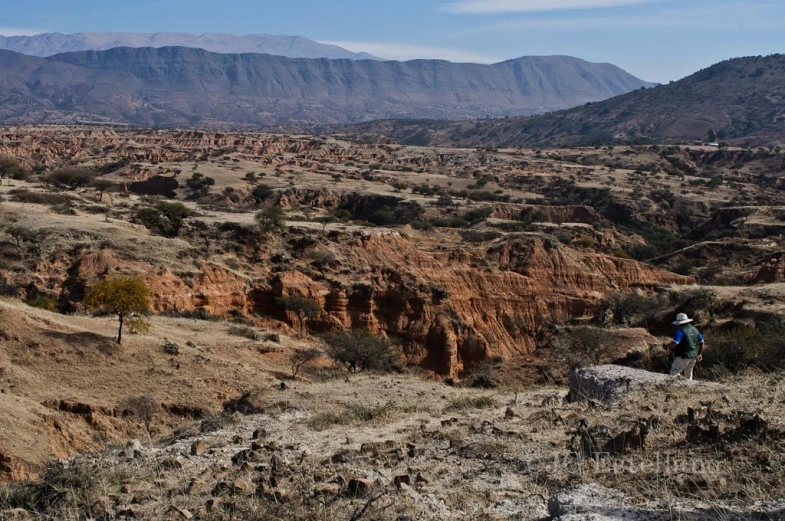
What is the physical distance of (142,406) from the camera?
15250 millimetres

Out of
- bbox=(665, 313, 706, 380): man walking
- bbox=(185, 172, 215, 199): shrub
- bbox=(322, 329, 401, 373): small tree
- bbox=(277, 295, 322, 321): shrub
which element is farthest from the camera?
bbox=(185, 172, 215, 199): shrub

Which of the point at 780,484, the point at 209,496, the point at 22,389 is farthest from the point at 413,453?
the point at 22,389

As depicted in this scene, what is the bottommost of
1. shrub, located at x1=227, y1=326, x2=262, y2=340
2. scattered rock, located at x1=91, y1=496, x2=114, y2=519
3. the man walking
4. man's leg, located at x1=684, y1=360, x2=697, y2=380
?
shrub, located at x1=227, y1=326, x2=262, y2=340

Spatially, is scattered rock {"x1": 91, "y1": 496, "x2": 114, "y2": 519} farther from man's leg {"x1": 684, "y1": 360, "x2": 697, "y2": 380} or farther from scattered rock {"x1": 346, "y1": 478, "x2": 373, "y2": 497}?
man's leg {"x1": 684, "y1": 360, "x2": 697, "y2": 380}

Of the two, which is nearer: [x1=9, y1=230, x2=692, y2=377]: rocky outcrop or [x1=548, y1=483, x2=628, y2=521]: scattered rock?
[x1=548, y1=483, x2=628, y2=521]: scattered rock

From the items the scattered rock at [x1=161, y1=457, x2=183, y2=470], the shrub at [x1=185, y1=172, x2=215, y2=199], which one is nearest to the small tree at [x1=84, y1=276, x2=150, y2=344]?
the scattered rock at [x1=161, y1=457, x2=183, y2=470]

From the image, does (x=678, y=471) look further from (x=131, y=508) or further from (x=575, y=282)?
(x=575, y=282)

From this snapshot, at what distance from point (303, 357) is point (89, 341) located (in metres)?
6.21

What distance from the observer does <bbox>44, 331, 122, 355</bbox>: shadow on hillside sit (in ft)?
55.7

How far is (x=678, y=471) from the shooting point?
6156 mm

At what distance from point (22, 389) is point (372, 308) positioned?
57.8ft

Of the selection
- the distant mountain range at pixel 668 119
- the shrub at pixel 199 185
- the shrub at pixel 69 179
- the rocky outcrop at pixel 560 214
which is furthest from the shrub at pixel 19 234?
the distant mountain range at pixel 668 119

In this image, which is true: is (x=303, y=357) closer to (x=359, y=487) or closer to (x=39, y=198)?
(x=359, y=487)

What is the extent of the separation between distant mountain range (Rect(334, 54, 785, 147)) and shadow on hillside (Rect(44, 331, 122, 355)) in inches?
5358
